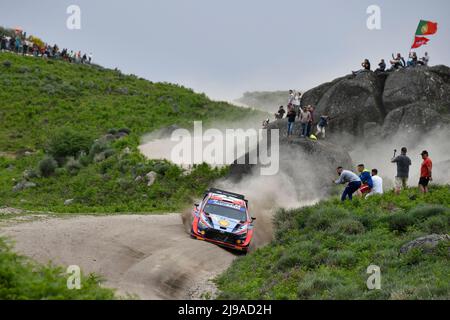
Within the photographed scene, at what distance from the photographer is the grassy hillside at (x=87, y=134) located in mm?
34219

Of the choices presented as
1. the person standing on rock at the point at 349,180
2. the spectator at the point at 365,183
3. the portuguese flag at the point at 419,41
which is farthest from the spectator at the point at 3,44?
the person standing on rock at the point at 349,180

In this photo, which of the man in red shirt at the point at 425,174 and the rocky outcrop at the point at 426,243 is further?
the man in red shirt at the point at 425,174

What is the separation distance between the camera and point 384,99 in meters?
37.7

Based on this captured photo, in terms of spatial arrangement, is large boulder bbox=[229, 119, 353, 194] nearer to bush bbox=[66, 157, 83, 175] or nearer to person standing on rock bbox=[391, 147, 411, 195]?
person standing on rock bbox=[391, 147, 411, 195]

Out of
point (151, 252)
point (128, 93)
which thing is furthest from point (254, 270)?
point (128, 93)

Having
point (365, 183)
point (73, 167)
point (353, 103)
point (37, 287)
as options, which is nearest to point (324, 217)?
point (365, 183)

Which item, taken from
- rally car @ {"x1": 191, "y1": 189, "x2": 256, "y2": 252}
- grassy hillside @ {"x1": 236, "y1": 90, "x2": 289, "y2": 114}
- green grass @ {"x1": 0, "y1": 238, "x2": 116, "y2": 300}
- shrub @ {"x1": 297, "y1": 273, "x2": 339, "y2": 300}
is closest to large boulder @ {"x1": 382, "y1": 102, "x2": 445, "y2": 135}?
rally car @ {"x1": 191, "y1": 189, "x2": 256, "y2": 252}

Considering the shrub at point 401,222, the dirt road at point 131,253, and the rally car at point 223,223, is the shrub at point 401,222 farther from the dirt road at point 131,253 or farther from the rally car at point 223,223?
the dirt road at point 131,253

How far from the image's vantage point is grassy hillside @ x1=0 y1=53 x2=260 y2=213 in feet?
112

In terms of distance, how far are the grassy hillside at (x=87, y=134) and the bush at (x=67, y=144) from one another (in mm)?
63

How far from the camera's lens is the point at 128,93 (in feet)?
198

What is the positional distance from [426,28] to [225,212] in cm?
2099

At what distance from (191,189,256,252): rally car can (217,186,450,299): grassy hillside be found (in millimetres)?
1126

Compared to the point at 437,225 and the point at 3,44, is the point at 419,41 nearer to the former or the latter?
the point at 437,225
